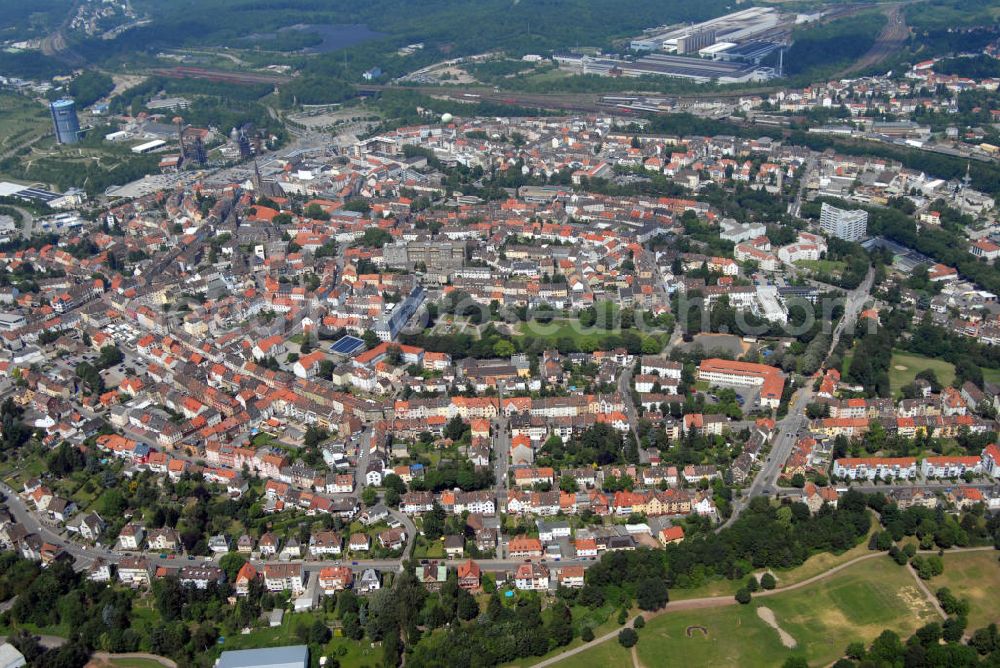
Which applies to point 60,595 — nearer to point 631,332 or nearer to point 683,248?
point 631,332

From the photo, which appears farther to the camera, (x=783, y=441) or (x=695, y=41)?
(x=695, y=41)

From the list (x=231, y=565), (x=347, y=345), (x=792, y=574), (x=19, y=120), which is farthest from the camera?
(x=19, y=120)

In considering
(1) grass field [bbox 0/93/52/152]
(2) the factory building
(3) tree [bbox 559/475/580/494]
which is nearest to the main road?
(3) tree [bbox 559/475/580/494]

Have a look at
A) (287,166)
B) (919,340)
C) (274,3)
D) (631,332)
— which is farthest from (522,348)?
(274,3)

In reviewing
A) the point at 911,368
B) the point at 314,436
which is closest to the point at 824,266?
the point at 911,368

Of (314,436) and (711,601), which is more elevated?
(314,436)

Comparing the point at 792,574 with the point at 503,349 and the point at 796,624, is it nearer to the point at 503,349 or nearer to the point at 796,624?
the point at 796,624

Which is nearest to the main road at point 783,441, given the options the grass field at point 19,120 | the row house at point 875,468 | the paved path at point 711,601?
the row house at point 875,468
